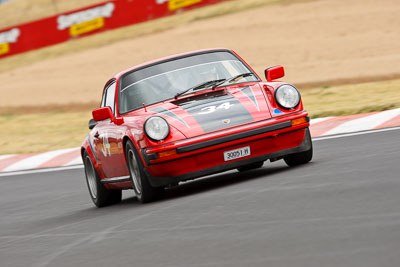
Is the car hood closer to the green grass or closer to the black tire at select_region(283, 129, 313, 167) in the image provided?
the black tire at select_region(283, 129, 313, 167)

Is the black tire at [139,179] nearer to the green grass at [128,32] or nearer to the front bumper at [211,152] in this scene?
the front bumper at [211,152]

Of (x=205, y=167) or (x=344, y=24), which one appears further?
(x=344, y=24)

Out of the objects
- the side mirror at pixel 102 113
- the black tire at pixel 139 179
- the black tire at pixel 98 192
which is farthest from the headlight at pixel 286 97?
the black tire at pixel 98 192

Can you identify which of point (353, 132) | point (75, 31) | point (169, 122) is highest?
point (75, 31)

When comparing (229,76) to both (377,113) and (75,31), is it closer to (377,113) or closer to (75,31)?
(377,113)

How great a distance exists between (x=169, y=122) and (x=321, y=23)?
690 inches

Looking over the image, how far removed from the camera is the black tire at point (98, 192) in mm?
8789

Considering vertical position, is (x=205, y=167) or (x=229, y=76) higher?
(x=229, y=76)

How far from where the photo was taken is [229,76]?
28.0ft

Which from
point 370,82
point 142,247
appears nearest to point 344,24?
point 370,82

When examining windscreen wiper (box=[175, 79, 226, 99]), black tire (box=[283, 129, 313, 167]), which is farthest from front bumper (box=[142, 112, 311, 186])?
windscreen wiper (box=[175, 79, 226, 99])

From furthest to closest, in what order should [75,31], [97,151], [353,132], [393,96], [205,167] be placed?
[75,31] → [393,96] → [353,132] → [97,151] → [205,167]

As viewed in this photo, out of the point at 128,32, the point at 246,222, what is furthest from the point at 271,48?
the point at 246,222

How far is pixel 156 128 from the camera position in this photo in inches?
293
